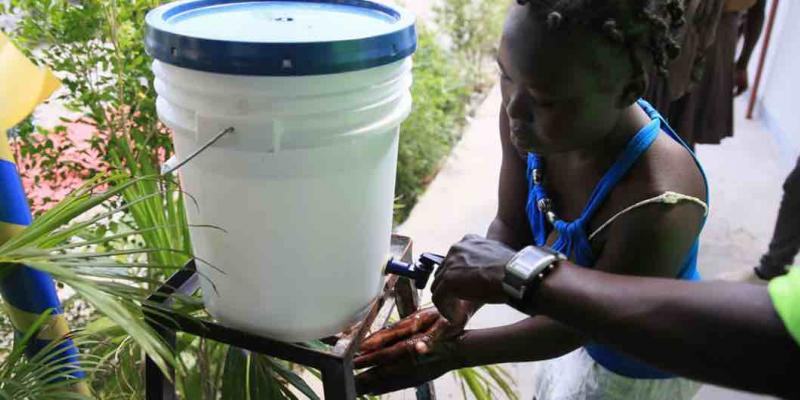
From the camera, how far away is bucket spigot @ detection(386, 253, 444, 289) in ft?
3.65

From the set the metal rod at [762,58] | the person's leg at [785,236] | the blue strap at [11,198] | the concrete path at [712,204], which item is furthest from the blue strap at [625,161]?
the metal rod at [762,58]

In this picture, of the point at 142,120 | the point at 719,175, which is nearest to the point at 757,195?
the point at 719,175

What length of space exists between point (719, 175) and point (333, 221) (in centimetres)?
346

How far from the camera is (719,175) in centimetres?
380

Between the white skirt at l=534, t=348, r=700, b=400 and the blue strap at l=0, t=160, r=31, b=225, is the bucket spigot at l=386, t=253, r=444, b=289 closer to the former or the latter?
the white skirt at l=534, t=348, r=700, b=400

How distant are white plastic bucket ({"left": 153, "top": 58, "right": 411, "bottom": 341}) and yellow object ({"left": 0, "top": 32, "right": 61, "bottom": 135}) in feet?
1.66

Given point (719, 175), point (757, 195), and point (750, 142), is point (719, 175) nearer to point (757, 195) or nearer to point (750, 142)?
point (757, 195)

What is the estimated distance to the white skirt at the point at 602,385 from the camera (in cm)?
114

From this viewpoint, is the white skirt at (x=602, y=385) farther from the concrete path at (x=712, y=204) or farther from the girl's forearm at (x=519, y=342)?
the concrete path at (x=712, y=204)

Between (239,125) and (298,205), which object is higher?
(239,125)

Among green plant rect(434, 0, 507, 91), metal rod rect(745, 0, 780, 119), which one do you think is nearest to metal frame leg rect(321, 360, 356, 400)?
green plant rect(434, 0, 507, 91)

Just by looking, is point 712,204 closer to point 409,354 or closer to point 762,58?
point 762,58

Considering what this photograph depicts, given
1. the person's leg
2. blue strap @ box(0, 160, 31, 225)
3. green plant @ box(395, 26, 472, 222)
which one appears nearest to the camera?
blue strap @ box(0, 160, 31, 225)

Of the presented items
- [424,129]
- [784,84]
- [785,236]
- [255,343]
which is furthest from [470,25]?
[255,343]
